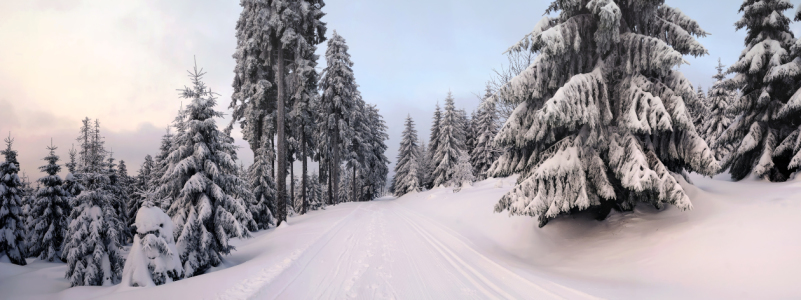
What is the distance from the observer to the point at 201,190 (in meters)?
8.09

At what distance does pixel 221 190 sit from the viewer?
28.0 feet

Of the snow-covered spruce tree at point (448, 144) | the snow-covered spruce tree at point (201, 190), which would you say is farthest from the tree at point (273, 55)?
the snow-covered spruce tree at point (448, 144)

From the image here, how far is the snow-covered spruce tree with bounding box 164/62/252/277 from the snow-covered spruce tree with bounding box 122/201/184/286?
765 millimetres

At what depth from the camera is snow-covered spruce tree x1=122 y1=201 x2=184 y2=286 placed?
6.46 metres

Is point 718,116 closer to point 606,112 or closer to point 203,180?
point 606,112

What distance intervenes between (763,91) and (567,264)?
12882 millimetres

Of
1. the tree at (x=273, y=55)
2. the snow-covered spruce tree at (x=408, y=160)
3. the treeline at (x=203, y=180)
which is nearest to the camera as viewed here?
the treeline at (x=203, y=180)

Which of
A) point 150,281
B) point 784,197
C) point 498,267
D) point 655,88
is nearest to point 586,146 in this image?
point 655,88

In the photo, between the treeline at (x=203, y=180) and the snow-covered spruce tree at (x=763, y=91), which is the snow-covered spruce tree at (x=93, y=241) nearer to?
the treeline at (x=203, y=180)

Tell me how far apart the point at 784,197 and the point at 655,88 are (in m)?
3.58

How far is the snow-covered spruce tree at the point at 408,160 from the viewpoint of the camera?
39500 millimetres

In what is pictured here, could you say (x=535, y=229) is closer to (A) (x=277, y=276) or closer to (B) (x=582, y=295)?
(B) (x=582, y=295)

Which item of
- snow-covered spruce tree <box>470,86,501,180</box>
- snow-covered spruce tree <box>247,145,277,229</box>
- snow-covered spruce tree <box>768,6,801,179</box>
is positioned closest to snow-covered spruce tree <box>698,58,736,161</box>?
snow-covered spruce tree <box>768,6,801,179</box>

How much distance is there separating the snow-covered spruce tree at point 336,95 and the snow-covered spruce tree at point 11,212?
17.9 meters
